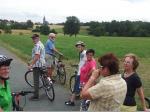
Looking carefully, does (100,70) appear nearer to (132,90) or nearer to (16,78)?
(132,90)

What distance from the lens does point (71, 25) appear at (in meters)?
102

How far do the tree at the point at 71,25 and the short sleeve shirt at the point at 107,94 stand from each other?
94.6 metres

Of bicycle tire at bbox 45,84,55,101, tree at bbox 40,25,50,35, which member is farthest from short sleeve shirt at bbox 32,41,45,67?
tree at bbox 40,25,50,35

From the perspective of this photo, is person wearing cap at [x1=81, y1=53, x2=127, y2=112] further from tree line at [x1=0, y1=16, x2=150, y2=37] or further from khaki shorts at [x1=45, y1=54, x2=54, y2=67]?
tree line at [x1=0, y1=16, x2=150, y2=37]

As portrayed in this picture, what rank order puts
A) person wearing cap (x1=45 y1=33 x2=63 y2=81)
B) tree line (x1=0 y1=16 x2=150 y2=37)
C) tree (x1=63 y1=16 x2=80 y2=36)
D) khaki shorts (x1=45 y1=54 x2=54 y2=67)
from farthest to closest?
tree line (x1=0 y1=16 x2=150 y2=37) → tree (x1=63 y1=16 x2=80 y2=36) → khaki shorts (x1=45 y1=54 x2=54 y2=67) → person wearing cap (x1=45 y1=33 x2=63 y2=81)

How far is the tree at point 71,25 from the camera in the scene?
332ft

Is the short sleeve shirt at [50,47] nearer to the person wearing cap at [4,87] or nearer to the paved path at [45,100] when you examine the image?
the paved path at [45,100]

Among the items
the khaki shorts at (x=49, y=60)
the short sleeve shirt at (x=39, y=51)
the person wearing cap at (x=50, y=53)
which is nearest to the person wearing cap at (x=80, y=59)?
the short sleeve shirt at (x=39, y=51)

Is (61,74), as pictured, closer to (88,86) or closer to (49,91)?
(49,91)

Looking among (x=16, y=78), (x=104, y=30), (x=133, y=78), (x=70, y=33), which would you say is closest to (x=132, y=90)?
(x=133, y=78)

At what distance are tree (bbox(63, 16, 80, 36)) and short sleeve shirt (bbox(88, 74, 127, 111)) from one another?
9462 cm

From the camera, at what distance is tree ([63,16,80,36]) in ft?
332

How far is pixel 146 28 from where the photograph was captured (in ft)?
354

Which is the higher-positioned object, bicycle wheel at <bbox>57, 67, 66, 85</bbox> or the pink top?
the pink top
